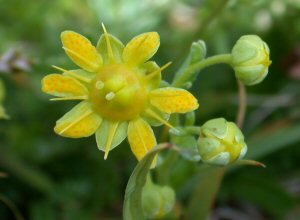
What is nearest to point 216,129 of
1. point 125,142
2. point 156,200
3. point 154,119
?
point 154,119

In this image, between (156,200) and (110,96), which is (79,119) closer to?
(110,96)

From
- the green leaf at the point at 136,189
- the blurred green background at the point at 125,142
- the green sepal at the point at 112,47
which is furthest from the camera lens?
the blurred green background at the point at 125,142

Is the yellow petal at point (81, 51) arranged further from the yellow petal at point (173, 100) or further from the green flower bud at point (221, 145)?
the green flower bud at point (221, 145)

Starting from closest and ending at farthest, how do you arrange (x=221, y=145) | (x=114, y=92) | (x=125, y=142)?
(x=221, y=145), (x=114, y=92), (x=125, y=142)

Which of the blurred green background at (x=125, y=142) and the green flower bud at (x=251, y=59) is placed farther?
the blurred green background at (x=125, y=142)

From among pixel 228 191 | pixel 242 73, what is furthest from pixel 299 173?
pixel 242 73

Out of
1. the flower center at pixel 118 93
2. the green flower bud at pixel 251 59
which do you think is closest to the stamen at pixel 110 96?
the flower center at pixel 118 93
